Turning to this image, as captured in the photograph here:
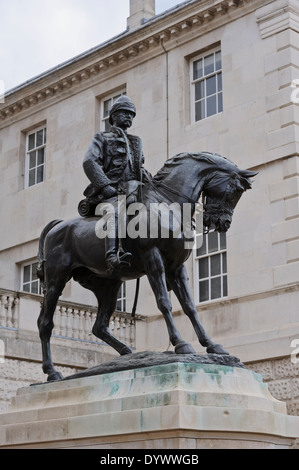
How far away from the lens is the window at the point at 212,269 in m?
19.8

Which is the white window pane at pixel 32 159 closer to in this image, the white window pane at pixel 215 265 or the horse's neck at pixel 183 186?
the white window pane at pixel 215 265

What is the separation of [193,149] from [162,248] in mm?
12442

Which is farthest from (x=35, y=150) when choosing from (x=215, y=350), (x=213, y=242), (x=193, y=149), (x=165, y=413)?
(x=165, y=413)

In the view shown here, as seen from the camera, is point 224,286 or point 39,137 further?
point 39,137

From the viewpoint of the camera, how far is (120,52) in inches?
921

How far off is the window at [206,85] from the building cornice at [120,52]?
2.59 ft

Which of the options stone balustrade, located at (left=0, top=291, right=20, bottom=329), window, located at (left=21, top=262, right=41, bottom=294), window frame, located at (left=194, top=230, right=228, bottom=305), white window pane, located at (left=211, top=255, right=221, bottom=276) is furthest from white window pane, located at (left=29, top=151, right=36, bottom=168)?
stone balustrade, located at (left=0, top=291, right=20, bottom=329)

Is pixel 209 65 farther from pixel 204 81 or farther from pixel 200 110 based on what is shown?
pixel 200 110

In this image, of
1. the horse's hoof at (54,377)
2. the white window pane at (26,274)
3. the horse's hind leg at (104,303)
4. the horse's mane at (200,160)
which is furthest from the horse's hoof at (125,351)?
the white window pane at (26,274)

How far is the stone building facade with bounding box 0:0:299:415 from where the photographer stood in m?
18.1

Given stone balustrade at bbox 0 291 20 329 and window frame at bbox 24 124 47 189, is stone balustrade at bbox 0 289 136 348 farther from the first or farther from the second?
window frame at bbox 24 124 47 189
